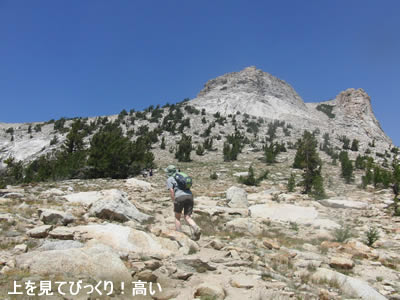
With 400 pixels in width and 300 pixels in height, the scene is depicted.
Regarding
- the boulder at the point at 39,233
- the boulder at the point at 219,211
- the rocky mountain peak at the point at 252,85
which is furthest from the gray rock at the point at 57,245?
the rocky mountain peak at the point at 252,85

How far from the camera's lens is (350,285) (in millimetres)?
3635

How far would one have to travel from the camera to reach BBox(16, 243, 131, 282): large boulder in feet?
10.3

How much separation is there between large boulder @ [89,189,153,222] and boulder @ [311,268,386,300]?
4.03 meters

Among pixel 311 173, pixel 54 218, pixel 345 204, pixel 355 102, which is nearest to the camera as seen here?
pixel 54 218

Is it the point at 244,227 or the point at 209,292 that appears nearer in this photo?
the point at 209,292

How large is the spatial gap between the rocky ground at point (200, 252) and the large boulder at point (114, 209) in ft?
0.07

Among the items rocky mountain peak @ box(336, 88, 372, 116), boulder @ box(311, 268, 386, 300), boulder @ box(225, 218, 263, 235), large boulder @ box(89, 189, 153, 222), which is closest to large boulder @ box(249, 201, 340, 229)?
boulder @ box(225, 218, 263, 235)

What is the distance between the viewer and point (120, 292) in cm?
300

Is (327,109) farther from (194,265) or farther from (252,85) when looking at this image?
(194,265)

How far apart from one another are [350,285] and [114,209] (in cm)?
466

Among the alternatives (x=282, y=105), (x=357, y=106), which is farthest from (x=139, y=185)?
(x=357, y=106)

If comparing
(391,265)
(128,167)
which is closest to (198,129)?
(128,167)

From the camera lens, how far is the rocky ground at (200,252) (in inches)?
126

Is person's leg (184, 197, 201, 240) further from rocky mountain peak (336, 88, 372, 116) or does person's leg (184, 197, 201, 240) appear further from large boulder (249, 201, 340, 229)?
rocky mountain peak (336, 88, 372, 116)
